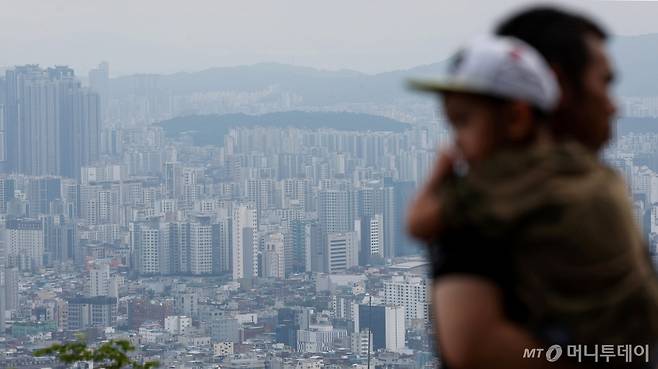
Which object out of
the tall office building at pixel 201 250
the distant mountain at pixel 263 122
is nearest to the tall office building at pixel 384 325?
the tall office building at pixel 201 250

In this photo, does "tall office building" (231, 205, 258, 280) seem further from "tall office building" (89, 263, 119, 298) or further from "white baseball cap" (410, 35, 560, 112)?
"white baseball cap" (410, 35, 560, 112)

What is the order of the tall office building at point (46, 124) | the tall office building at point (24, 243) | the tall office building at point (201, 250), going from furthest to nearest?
the tall office building at point (46, 124), the tall office building at point (24, 243), the tall office building at point (201, 250)

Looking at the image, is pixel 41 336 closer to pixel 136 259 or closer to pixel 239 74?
pixel 136 259

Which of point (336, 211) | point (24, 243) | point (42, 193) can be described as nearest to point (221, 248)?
point (336, 211)

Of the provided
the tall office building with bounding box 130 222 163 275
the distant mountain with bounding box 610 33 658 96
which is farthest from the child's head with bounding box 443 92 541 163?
the tall office building with bounding box 130 222 163 275

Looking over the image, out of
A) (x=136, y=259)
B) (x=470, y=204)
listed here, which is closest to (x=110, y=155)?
(x=136, y=259)

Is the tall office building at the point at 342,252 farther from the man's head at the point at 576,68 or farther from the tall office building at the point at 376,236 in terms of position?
the man's head at the point at 576,68
